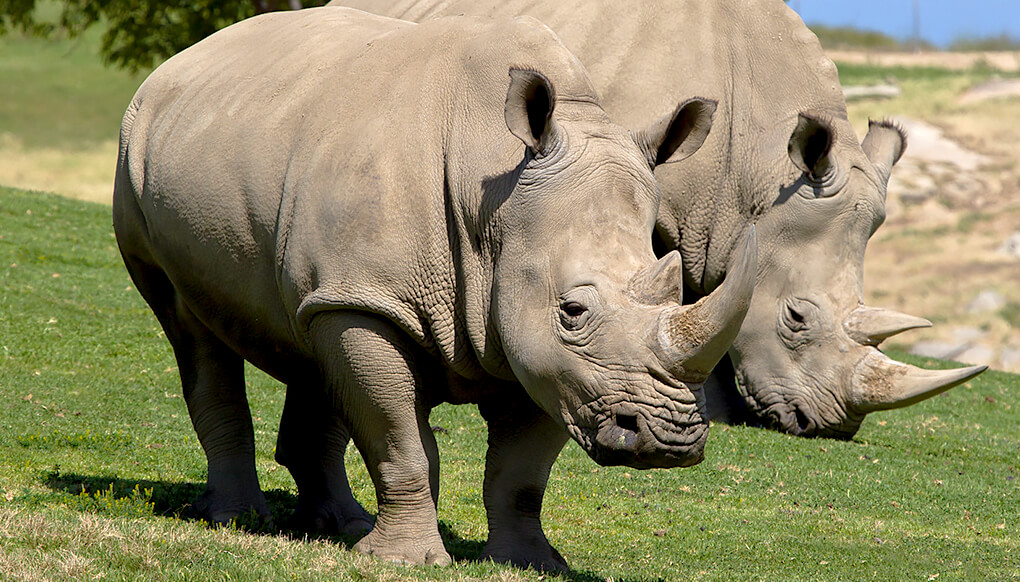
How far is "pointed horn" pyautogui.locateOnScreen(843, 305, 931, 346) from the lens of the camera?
8359mm

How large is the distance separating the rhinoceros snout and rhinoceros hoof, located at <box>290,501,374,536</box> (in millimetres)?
2419

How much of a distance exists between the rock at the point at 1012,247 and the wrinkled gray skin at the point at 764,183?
1840cm

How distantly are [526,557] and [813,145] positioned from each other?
3958 millimetres

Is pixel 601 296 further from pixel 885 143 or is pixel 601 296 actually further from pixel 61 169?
pixel 61 169

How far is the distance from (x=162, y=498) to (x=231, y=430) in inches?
21.4

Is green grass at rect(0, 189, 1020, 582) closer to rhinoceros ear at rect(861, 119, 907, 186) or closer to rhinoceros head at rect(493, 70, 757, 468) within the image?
rhinoceros head at rect(493, 70, 757, 468)

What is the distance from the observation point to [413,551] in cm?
568

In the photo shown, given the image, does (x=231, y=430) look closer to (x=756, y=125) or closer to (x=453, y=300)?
(x=453, y=300)

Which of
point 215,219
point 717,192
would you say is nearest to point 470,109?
point 215,219

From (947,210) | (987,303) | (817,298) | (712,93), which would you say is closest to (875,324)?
(817,298)

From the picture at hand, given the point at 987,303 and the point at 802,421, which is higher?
the point at 802,421

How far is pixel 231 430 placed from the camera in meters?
7.04

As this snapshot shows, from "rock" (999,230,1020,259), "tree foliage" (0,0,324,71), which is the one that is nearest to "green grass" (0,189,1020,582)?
"tree foliage" (0,0,324,71)

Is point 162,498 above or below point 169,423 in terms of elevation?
above
